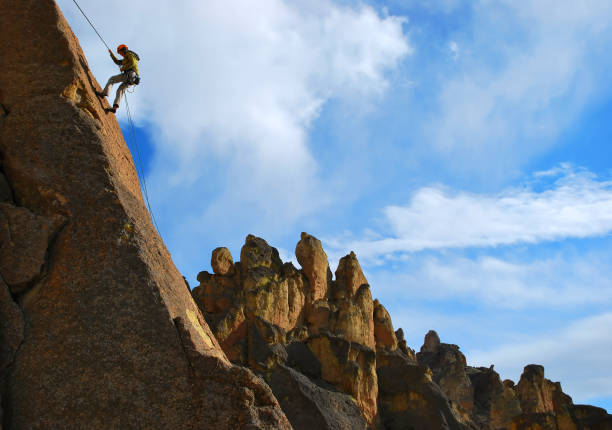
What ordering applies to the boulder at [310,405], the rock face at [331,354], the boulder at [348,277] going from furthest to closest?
the boulder at [348,277], the rock face at [331,354], the boulder at [310,405]

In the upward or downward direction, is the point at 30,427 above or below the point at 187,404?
below

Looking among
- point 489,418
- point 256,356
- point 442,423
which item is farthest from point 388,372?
point 489,418

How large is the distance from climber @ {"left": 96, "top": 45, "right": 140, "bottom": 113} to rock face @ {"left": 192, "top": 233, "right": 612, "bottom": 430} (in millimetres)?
13031

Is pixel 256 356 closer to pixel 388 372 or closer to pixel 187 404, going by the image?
pixel 388 372

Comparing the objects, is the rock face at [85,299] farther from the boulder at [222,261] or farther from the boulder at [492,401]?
the boulder at [492,401]

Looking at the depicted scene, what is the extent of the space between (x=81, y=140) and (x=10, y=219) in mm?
1726

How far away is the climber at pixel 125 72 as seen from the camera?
12023 millimetres

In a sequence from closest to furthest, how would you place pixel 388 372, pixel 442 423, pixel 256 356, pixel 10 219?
pixel 10 219 → pixel 256 356 → pixel 442 423 → pixel 388 372

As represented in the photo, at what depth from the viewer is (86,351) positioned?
7.45m

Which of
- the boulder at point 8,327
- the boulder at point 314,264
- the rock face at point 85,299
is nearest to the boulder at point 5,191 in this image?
the rock face at point 85,299

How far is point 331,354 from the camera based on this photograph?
27234mm

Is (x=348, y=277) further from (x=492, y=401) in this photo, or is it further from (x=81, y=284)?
Answer: (x=81, y=284)

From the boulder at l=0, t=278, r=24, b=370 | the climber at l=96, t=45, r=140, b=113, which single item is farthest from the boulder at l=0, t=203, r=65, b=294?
the climber at l=96, t=45, r=140, b=113

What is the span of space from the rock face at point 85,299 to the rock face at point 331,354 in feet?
44.5
